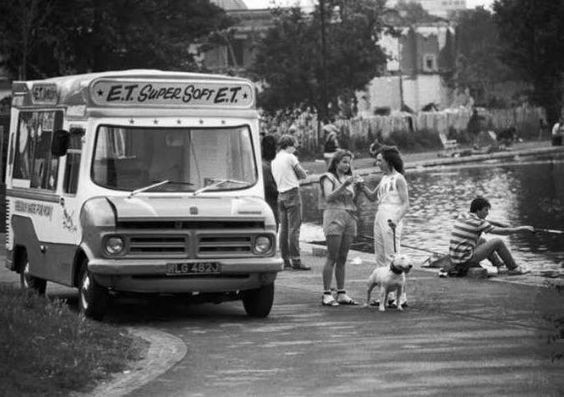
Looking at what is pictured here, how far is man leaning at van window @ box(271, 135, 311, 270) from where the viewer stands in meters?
21.2

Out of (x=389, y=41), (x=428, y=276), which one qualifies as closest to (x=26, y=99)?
(x=428, y=276)

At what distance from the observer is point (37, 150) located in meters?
17.9

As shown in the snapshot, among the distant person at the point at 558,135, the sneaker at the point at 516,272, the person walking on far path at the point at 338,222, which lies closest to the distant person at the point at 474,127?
the distant person at the point at 558,135

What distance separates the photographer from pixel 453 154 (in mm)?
64000

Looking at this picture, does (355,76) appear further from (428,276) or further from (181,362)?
(181,362)

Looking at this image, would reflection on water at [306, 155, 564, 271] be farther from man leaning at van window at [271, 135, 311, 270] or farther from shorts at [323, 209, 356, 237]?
man leaning at van window at [271, 135, 311, 270]

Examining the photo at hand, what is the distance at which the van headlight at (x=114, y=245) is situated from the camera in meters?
15.0

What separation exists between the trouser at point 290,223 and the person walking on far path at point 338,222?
13.9ft

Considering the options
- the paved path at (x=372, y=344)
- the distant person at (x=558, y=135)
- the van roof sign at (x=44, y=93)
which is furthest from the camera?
the distant person at (x=558, y=135)

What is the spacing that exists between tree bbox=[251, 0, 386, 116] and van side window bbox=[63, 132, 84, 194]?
51751mm

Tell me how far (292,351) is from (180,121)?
152 inches

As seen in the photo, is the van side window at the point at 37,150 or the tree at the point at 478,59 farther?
the tree at the point at 478,59

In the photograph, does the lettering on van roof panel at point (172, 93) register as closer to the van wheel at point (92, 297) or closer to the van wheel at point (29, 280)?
the van wheel at point (92, 297)

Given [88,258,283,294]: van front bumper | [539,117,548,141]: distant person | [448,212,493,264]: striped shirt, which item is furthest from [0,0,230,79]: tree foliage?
[88,258,283,294]: van front bumper
